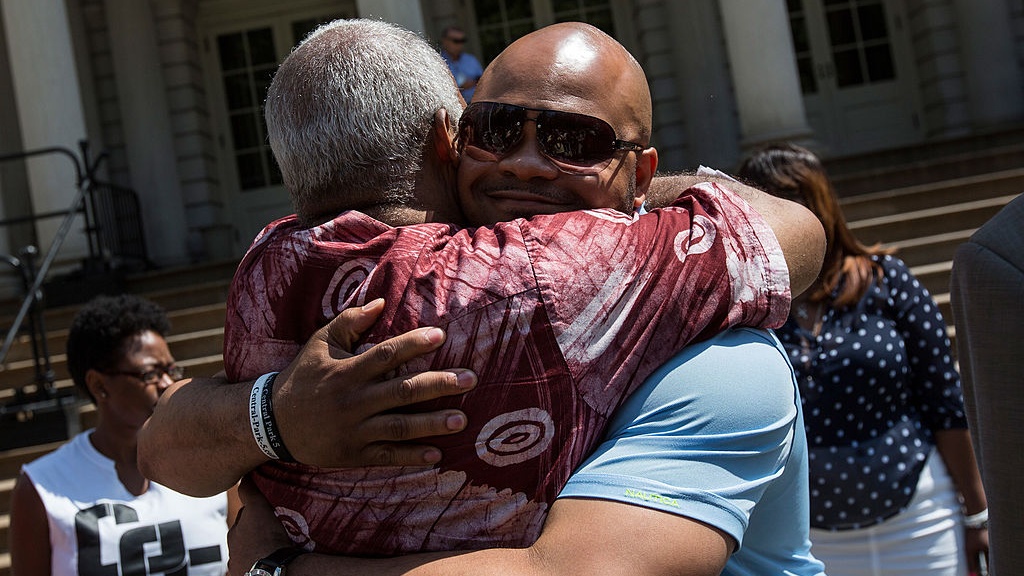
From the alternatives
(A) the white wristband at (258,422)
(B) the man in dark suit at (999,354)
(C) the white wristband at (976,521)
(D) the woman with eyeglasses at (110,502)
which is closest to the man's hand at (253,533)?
(A) the white wristband at (258,422)

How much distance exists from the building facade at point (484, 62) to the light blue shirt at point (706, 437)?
31.4 ft

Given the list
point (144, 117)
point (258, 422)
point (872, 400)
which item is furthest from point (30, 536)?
point (144, 117)

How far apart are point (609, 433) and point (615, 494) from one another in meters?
0.12

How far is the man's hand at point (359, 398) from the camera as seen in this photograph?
1.33 metres

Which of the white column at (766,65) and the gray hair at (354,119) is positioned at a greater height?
the white column at (766,65)

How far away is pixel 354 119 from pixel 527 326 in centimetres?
42

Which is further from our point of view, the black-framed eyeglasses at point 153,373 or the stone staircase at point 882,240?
the stone staircase at point 882,240

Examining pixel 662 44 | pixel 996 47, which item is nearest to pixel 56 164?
pixel 662 44

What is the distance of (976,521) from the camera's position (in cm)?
318

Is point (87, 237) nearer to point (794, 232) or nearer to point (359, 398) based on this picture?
point (359, 398)

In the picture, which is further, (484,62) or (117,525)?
(484,62)

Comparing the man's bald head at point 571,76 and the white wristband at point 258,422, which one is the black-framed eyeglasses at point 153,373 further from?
the man's bald head at point 571,76

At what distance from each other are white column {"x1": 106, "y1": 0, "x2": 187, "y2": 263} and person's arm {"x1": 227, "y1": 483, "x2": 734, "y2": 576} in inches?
456

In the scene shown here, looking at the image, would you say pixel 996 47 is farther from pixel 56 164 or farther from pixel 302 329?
pixel 302 329
